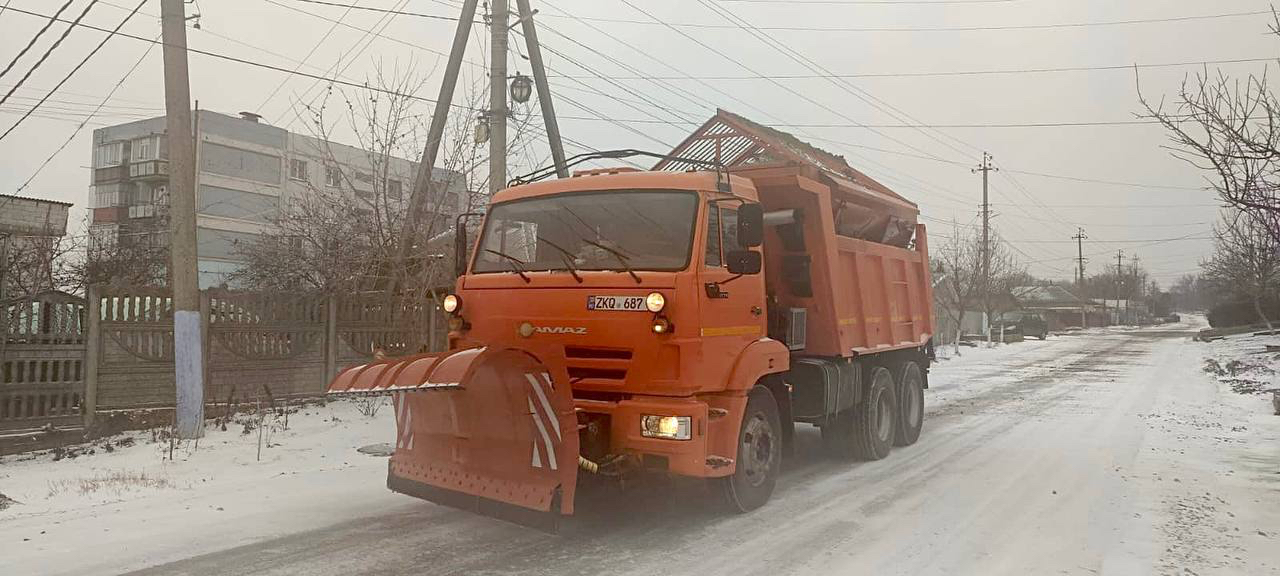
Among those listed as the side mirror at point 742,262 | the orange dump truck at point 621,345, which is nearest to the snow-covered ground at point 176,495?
the orange dump truck at point 621,345

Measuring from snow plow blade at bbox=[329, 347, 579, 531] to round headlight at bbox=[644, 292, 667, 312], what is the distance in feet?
2.37

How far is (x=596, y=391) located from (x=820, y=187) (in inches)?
135

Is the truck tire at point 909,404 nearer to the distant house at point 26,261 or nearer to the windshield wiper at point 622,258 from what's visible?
the windshield wiper at point 622,258

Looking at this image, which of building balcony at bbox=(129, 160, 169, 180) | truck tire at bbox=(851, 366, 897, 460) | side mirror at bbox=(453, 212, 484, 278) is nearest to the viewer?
side mirror at bbox=(453, 212, 484, 278)

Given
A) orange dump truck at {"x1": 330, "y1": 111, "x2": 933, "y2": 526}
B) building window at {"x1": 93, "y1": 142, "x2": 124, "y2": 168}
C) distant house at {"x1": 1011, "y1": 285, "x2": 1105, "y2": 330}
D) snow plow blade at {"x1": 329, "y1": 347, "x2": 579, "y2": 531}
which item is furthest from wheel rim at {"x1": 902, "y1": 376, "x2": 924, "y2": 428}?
distant house at {"x1": 1011, "y1": 285, "x2": 1105, "y2": 330}

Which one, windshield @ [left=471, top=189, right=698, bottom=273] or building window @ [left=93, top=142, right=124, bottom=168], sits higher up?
building window @ [left=93, top=142, right=124, bottom=168]

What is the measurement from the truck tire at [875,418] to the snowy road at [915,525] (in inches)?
9.6

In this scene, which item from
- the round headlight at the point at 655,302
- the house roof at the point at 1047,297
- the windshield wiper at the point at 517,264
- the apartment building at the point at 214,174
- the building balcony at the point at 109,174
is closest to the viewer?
the round headlight at the point at 655,302

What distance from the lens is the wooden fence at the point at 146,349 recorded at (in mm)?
8891

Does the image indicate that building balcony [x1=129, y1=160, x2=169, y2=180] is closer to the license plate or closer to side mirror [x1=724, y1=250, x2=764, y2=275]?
the license plate

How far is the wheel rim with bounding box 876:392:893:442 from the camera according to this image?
956 centimetres

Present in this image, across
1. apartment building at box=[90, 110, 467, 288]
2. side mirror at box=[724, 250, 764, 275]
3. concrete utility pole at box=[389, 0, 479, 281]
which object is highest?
apartment building at box=[90, 110, 467, 288]

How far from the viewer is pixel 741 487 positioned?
6.40m

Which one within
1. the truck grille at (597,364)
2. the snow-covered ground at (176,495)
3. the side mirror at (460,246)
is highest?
the side mirror at (460,246)
